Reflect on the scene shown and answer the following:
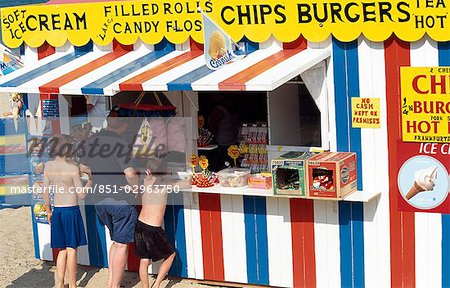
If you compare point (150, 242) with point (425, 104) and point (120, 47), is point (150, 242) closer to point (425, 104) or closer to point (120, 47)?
point (120, 47)

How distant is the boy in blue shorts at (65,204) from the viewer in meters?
7.62

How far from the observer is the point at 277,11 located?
703 centimetres

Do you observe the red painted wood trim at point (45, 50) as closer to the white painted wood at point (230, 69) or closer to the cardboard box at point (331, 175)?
the white painted wood at point (230, 69)

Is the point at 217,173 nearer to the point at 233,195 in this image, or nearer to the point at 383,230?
the point at 233,195

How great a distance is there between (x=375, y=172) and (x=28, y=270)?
12.2 ft

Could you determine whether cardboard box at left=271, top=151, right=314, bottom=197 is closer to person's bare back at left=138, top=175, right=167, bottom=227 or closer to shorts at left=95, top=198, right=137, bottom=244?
person's bare back at left=138, top=175, right=167, bottom=227

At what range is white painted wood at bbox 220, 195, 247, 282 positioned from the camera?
24.8ft

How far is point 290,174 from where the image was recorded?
7.11 meters

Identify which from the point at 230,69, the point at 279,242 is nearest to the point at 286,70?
the point at 230,69

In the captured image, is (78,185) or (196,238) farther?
(196,238)

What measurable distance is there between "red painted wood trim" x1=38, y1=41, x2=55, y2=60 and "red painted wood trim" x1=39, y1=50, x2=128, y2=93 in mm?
658

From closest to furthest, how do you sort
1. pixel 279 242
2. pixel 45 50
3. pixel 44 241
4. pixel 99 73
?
1. pixel 279 242
2. pixel 99 73
3. pixel 45 50
4. pixel 44 241

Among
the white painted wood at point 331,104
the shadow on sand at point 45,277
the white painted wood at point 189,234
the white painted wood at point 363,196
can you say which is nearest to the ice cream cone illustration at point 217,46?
the white painted wood at point 331,104

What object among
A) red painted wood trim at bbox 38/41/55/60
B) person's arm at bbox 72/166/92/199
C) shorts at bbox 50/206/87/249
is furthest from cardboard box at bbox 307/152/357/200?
red painted wood trim at bbox 38/41/55/60
